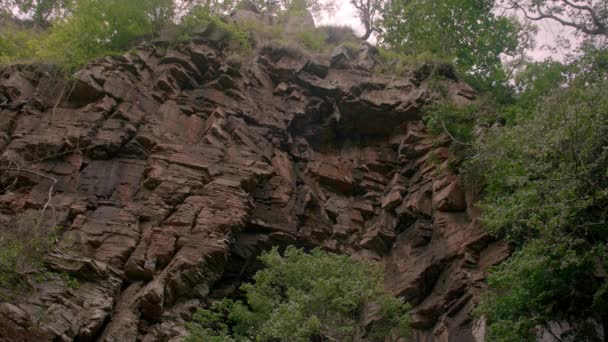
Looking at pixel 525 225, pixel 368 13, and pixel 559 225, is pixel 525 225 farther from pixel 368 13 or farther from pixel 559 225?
pixel 368 13

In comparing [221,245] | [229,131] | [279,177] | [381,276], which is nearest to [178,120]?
[229,131]

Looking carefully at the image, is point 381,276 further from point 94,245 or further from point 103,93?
point 103,93

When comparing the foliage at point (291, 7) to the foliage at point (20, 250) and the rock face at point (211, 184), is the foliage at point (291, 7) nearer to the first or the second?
the rock face at point (211, 184)

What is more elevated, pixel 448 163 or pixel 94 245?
pixel 448 163

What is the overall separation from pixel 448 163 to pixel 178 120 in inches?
402

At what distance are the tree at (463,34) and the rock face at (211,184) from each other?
379 cm

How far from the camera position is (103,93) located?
21.5 m

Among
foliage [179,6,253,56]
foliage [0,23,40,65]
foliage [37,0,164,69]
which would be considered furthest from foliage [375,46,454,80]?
foliage [0,23,40,65]

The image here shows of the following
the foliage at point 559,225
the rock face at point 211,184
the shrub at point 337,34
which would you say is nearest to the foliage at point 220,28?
the rock face at point 211,184

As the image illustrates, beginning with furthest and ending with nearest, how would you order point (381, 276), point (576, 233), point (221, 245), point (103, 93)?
point (103, 93) → point (221, 245) → point (381, 276) → point (576, 233)

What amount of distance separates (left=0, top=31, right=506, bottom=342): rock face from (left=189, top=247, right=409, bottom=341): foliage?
5.56 ft

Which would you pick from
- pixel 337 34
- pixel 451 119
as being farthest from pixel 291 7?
pixel 451 119

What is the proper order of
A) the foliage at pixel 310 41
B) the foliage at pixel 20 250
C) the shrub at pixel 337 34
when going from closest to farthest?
1. the foliage at pixel 20 250
2. the foliage at pixel 310 41
3. the shrub at pixel 337 34

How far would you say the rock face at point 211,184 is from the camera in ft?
52.8
